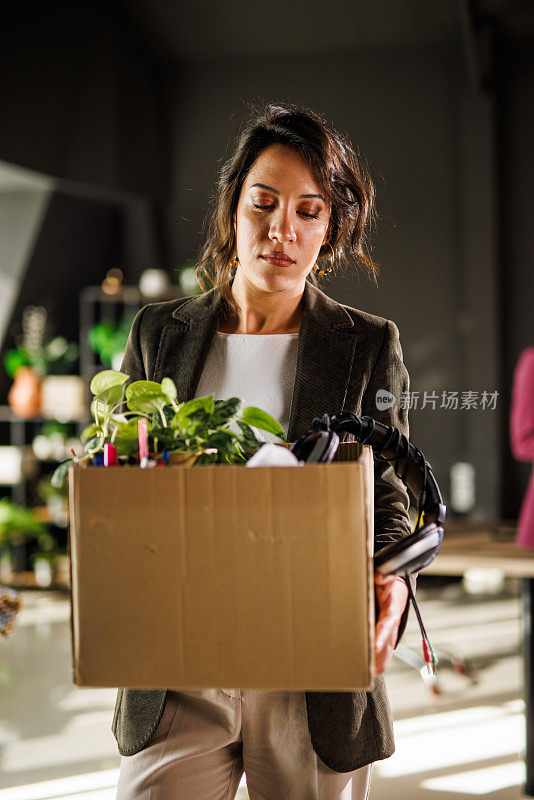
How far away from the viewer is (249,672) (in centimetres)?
78

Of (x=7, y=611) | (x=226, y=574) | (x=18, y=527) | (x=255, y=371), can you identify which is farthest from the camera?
(x=18, y=527)

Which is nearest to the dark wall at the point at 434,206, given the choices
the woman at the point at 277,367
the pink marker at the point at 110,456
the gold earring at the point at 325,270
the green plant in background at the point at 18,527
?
the green plant in background at the point at 18,527

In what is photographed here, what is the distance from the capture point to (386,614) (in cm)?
88

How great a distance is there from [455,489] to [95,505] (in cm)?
573

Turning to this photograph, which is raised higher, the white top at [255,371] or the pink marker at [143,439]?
the white top at [255,371]

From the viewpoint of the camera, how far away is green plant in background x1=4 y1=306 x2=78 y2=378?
5.93 metres

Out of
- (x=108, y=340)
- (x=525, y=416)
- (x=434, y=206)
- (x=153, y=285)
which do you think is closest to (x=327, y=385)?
(x=525, y=416)

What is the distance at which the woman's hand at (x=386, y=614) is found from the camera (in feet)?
2.80

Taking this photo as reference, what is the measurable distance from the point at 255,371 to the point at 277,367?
3 cm

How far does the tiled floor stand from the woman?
1.76 metres

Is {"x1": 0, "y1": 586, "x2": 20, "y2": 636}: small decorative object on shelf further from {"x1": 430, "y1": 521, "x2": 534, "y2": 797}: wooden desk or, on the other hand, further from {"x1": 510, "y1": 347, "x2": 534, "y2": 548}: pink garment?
{"x1": 510, "y1": 347, "x2": 534, "y2": 548}: pink garment

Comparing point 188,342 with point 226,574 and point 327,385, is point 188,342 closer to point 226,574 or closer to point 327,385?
point 327,385

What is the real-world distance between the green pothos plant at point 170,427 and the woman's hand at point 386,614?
0.20m

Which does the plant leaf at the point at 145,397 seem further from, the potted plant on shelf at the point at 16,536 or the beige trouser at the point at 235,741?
the potted plant on shelf at the point at 16,536
